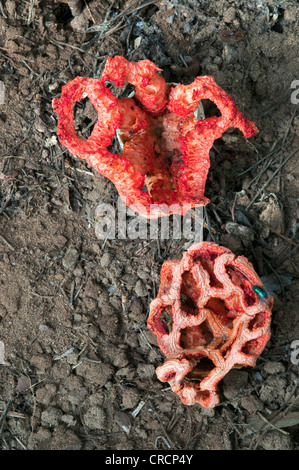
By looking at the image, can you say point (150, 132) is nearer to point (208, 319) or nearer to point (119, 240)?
point (119, 240)

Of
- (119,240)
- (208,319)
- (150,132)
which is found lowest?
(208,319)

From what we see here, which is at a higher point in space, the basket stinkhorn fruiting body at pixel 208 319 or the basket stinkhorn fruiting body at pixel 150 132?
the basket stinkhorn fruiting body at pixel 150 132

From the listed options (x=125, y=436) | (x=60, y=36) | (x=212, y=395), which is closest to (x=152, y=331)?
→ (x=212, y=395)

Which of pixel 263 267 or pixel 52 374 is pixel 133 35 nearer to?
pixel 263 267

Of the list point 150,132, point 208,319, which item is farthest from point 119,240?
point 208,319

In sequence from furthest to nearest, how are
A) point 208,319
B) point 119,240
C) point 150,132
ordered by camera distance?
1. point 119,240
2. point 150,132
3. point 208,319
